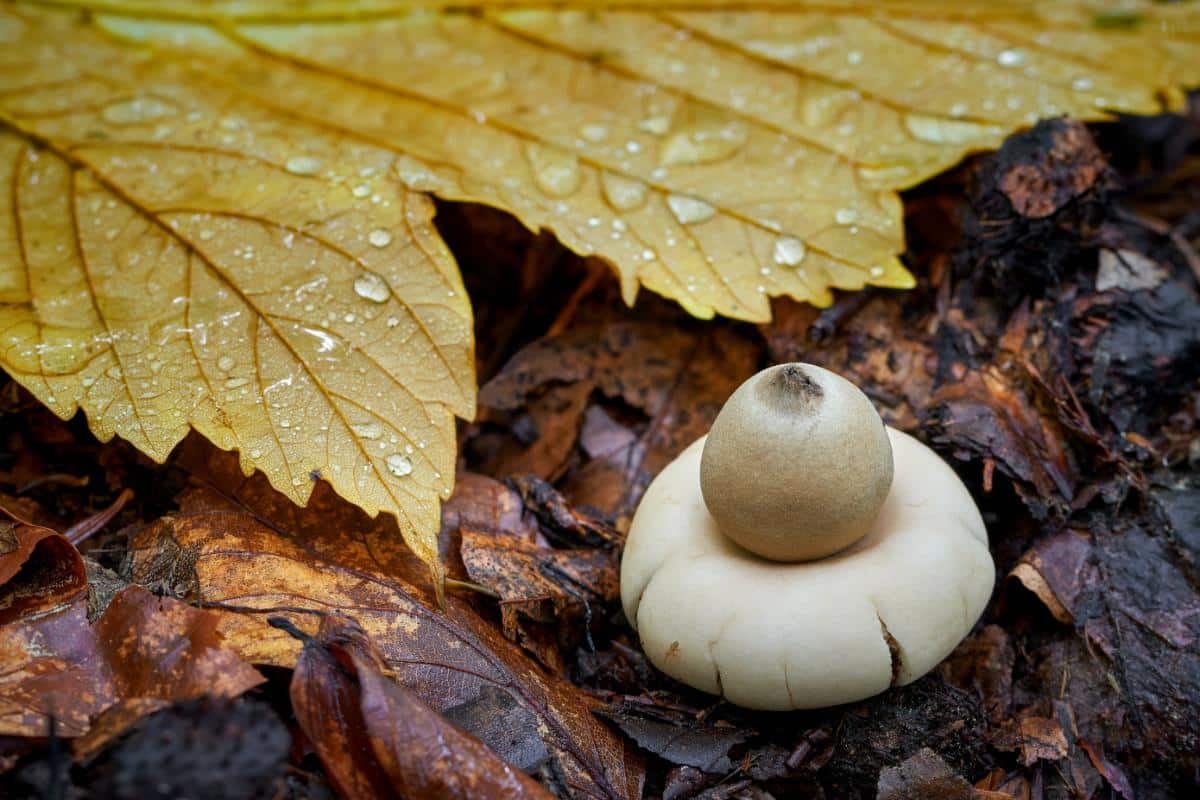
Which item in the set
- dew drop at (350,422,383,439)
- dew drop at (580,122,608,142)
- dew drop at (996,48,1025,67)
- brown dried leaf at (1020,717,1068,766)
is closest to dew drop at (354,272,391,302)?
dew drop at (350,422,383,439)

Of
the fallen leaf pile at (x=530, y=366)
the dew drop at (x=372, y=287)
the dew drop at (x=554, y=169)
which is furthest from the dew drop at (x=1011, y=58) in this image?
the dew drop at (x=372, y=287)

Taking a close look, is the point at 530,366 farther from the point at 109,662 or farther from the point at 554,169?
the point at 109,662

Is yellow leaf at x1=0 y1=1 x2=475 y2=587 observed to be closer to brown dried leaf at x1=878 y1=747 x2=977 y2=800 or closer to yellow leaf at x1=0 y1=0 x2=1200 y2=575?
yellow leaf at x1=0 y1=0 x2=1200 y2=575

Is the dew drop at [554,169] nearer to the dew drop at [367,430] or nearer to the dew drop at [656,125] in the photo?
the dew drop at [656,125]

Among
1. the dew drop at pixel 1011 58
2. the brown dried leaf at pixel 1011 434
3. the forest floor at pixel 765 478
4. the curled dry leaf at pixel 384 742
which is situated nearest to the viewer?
the curled dry leaf at pixel 384 742

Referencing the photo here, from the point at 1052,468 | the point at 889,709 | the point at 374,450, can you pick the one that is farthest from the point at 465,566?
the point at 1052,468

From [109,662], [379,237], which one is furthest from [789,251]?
[109,662]

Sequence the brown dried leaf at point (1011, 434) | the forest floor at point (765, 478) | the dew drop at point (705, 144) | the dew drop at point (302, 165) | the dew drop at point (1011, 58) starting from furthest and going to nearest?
the dew drop at point (1011, 58) → the dew drop at point (705, 144) → the dew drop at point (302, 165) → the brown dried leaf at point (1011, 434) → the forest floor at point (765, 478)
